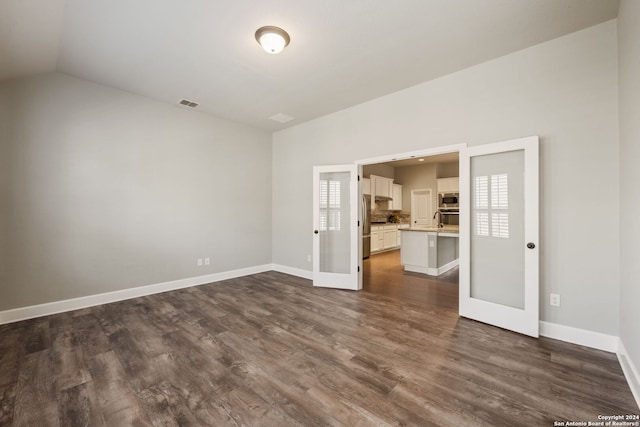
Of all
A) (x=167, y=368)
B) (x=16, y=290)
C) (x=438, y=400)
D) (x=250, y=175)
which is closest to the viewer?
(x=438, y=400)

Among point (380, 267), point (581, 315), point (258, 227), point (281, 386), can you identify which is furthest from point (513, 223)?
point (258, 227)

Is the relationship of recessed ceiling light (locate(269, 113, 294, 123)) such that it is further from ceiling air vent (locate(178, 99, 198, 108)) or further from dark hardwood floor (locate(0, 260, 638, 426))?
dark hardwood floor (locate(0, 260, 638, 426))

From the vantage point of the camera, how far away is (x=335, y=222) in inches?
189

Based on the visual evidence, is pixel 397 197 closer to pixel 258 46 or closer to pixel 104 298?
pixel 258 46

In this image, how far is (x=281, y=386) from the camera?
197 cm

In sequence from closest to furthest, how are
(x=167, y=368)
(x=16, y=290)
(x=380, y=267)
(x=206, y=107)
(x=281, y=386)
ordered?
1. (x=281, y=386)
2. (x=167, y=368)
3. (x=16, y=290)
4. (x=206, y=107)
5. (x=380, y=267)

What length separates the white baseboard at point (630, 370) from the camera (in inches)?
71.6

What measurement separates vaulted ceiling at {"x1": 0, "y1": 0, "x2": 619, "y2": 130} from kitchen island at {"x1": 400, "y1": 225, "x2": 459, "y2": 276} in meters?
3.17

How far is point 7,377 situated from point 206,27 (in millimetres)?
3557

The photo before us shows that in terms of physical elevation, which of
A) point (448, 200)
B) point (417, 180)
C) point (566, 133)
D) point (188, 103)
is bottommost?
point (448, 200)

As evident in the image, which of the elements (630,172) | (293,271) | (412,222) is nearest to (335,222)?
(293,271)

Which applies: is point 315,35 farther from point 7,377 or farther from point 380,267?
point 380,267

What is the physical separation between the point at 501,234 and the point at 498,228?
8 cm

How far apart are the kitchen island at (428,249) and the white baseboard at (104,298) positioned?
3761 millimetres
